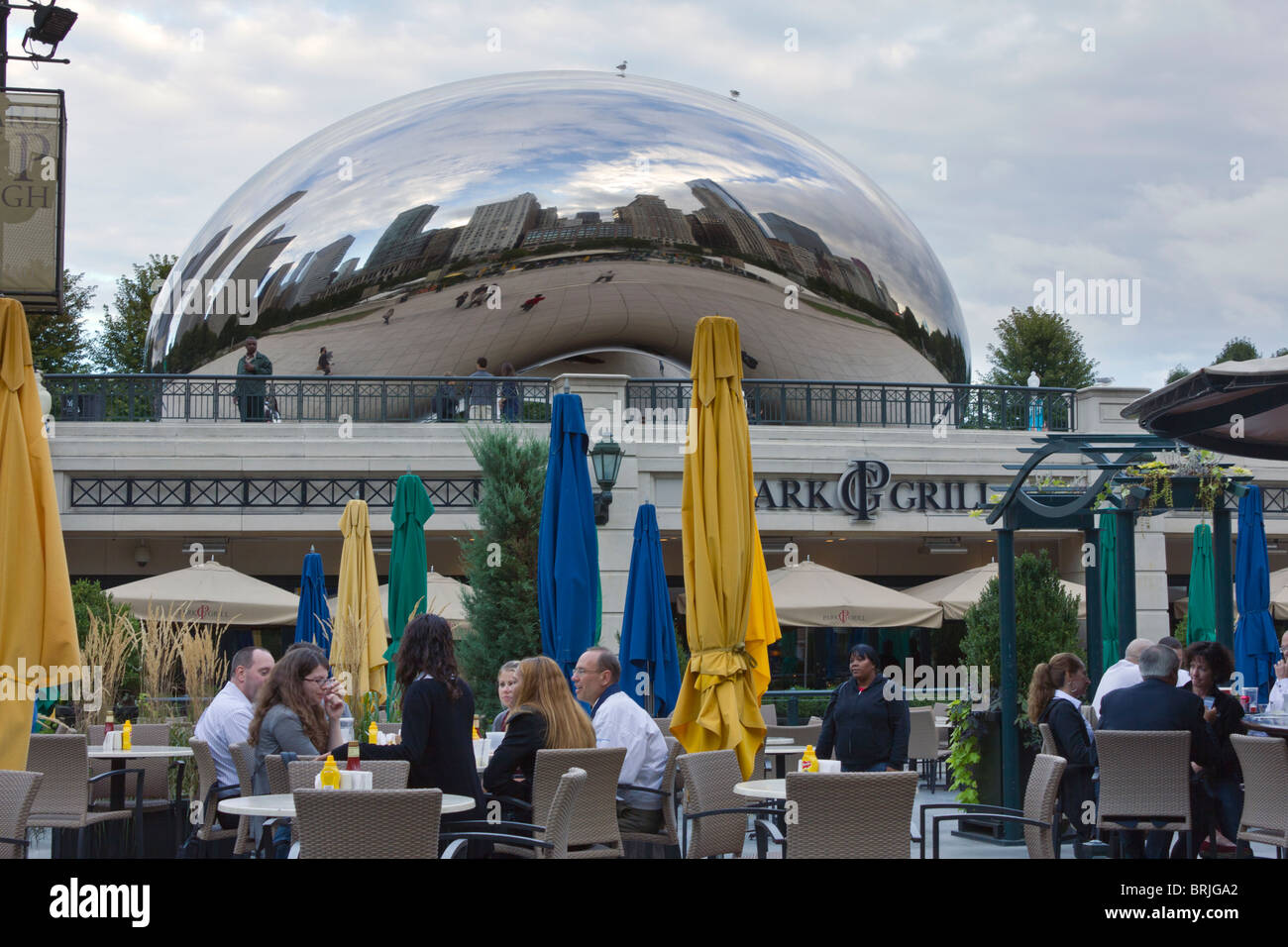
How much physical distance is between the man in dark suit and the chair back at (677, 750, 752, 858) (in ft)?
8.52

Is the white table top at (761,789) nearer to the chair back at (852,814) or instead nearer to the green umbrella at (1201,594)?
the chair back at (852,814)

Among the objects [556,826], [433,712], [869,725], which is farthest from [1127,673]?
[433,712]

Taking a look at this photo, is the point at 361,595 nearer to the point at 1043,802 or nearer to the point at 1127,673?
the point at 1127,673

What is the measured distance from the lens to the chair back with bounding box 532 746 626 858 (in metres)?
7.32

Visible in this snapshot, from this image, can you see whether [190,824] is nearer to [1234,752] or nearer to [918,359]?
[1234,752]

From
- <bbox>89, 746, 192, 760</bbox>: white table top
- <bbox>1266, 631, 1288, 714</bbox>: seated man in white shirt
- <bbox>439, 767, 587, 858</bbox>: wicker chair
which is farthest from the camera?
<bbox>1266, 631, 1288, 714</bbox>: seated man in white shirt

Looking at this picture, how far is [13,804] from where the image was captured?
6320 mm

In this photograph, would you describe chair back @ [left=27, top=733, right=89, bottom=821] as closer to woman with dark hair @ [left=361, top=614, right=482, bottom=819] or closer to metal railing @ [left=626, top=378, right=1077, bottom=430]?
woman with dark hair @ [left=361, top=614, right=482, bottom=819]

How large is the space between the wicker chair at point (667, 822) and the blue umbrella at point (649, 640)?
2933 millimetres

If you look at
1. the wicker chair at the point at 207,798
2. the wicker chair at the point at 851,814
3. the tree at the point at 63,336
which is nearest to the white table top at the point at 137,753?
the wicker chair at the point at 207,798

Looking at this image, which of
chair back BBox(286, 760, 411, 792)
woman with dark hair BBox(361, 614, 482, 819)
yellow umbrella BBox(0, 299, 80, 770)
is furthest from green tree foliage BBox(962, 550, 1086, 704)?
yellow umbrella BBox(0, 299, 80, 770)

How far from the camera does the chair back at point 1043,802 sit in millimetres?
7039

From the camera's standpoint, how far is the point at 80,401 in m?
22.0
